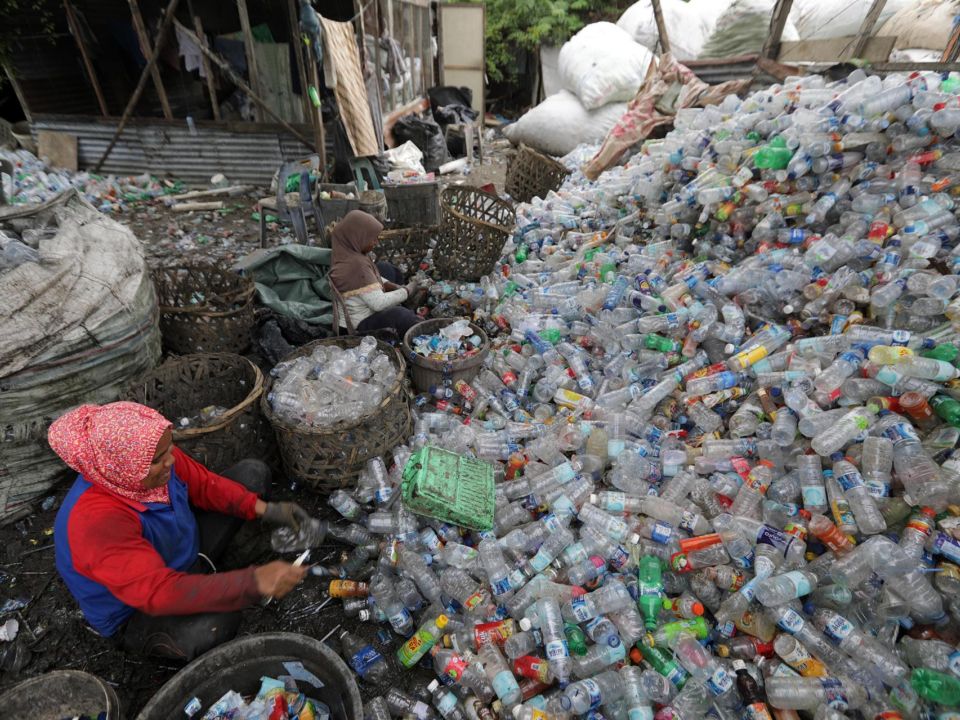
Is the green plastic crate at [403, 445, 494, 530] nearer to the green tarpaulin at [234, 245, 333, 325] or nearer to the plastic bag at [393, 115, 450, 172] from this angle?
the green tarpaulin at [234, 245, 333, 325]

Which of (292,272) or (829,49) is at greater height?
(829,49)

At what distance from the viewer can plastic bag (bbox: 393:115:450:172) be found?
9.73m

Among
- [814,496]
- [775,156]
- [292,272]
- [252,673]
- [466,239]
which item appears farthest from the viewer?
[466,239]

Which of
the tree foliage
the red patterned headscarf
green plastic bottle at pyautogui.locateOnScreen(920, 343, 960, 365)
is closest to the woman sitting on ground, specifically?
the red patterned headscarf

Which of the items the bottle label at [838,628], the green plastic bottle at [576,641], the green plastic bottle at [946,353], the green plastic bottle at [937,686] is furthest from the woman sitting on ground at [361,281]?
the green plastic bottle at [937,686]

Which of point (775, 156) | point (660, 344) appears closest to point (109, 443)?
point (660, 344)

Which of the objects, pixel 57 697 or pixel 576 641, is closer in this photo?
pixel 57 697

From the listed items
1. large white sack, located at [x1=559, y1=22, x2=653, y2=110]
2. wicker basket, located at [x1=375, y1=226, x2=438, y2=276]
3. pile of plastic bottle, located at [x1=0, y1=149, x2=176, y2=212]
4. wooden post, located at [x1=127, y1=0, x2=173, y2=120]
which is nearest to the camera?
wicker basket, located at [x1=375, y1=226, x2=438, y2=276]

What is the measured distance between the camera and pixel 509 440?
3213 millimetres

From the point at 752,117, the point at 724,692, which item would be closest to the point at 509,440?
the point at 724,692

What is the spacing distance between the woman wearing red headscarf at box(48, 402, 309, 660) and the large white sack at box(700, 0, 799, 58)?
8397mm

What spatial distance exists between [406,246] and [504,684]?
4054 millimetres

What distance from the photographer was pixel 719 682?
6.52 feet

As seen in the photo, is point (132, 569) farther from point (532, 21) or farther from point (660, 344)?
point (532, 21)
